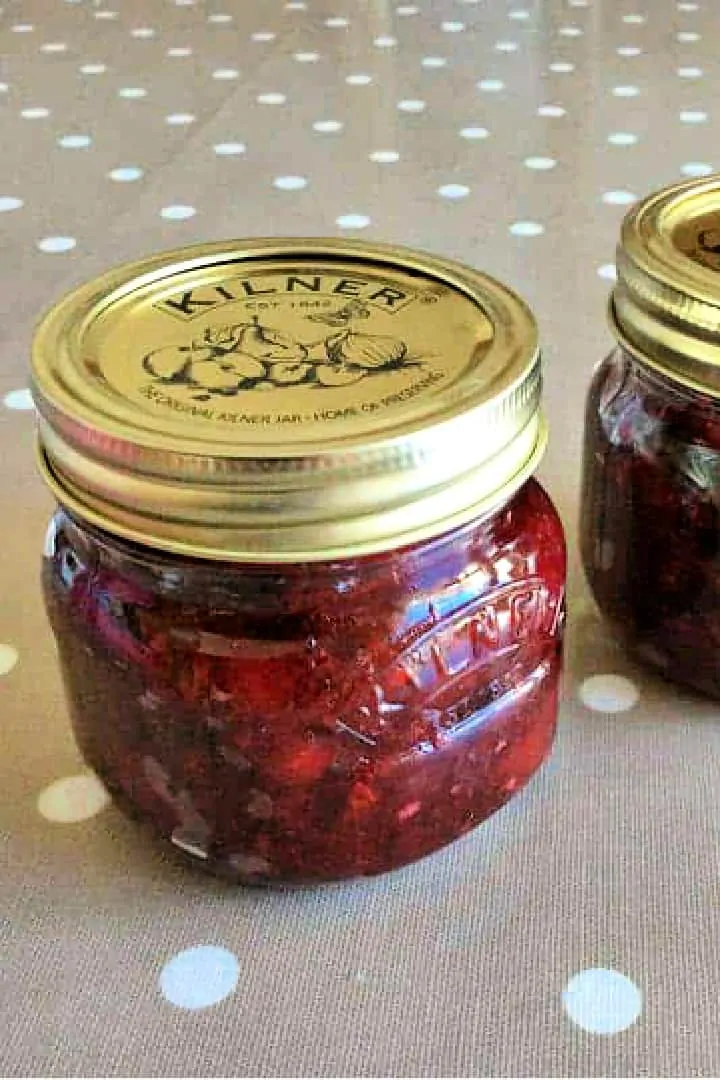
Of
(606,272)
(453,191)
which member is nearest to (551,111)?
(453,191)

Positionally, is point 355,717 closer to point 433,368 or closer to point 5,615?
point 433,368

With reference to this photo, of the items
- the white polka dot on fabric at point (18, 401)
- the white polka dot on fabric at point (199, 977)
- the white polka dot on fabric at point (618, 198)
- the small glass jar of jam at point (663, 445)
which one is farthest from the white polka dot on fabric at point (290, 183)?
the white polka dot on fabric at point (199, 977)

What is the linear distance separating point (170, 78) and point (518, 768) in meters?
1.02

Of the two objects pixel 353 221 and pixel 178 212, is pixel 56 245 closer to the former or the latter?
pixel 178 212

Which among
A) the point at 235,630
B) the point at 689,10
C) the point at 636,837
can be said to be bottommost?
the point at 689,10

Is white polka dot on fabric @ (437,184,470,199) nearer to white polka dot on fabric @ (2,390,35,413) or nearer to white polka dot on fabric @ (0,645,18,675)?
white polka dot on fabric @ (2,390,35,413)

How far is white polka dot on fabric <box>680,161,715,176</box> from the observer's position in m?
1.06

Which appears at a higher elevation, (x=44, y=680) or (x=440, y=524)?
(x=440, y=524)

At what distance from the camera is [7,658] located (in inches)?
22.1

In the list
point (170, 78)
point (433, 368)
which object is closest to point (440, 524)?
point (433, 368)

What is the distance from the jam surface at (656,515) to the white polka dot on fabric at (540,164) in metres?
0.58

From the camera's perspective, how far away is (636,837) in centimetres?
47

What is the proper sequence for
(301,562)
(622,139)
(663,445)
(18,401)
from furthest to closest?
(622,139) < (18,401) < (663,445) < (301,562)

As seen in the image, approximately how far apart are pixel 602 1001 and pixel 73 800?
0.20 meters
